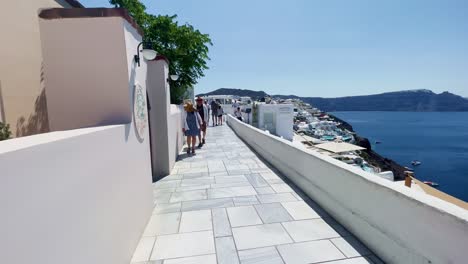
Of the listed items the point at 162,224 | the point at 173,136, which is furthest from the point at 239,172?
the point at 162,224

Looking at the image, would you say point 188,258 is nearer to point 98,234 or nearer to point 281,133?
point 98,234

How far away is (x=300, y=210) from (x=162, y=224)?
A: 7.14 ft

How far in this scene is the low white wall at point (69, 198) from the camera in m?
1.15

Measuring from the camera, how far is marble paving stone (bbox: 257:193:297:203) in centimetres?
429

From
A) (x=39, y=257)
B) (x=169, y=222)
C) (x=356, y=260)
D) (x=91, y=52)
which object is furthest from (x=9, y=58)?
(x=356, y=260)

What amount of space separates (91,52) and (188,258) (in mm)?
2700

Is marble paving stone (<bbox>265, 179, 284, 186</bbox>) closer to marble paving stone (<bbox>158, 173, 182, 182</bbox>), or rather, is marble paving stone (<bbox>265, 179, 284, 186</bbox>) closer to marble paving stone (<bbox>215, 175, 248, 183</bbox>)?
marble paving stone (<bbox>215, 175, 248, 183</bbox>)

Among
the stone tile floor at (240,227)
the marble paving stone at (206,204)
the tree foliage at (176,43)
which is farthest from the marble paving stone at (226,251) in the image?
the tree foliage at (176,43)

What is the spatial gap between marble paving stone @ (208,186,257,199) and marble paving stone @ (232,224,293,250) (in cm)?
124

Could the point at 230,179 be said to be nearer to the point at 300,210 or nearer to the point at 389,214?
the point at 300,210

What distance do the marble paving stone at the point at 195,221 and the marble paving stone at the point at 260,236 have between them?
1.47ft

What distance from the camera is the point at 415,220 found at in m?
2.22

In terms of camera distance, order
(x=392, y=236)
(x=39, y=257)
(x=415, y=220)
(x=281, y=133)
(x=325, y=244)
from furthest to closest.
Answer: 1. (x=281, y=133)
2. (x=325, y=244)
3. (x=392, y=236)
4. (x=415, y=220)
5. (x=39, y=257)

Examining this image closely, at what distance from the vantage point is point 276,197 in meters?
4.43
